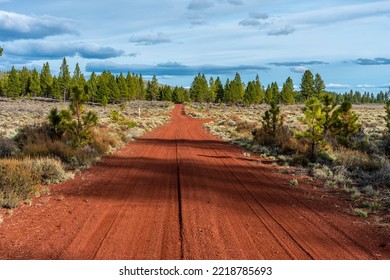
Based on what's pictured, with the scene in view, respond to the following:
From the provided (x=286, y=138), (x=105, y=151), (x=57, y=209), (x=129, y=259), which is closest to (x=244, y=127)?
(x=286, y=138)

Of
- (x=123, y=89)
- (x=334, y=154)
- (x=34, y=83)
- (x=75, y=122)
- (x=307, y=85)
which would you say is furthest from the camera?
(x=34, y=83)

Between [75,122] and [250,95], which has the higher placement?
[250,95]

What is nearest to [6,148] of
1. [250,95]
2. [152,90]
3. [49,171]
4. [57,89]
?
[49,171]

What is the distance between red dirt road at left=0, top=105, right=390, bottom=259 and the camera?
6242 millimetres

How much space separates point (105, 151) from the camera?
18562 millimetres

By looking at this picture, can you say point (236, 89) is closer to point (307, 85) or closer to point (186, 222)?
point (307, 85)

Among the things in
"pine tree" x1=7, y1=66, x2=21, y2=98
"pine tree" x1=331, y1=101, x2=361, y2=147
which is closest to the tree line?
"pine tree" x1=7, y1=66, x2=21, y2=98

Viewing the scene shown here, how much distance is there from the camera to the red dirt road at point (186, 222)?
624cm

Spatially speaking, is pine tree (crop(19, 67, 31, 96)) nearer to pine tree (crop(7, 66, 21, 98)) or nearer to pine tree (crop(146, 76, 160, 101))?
pine tree (crop(7, 66, 21, 98))

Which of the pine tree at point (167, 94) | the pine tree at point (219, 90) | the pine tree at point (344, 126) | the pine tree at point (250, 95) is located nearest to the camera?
the pine tree at point (344, 126)

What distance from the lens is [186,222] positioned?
7758 millimetres

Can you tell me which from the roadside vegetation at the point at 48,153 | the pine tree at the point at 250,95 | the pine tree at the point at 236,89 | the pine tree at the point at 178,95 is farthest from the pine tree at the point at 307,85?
the roadside vegetation at the point at 48,153

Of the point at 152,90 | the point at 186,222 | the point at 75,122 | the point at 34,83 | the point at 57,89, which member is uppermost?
the point at 34,83

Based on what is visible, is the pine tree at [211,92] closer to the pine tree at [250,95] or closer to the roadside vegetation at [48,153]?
the pine tree at [250,95]
